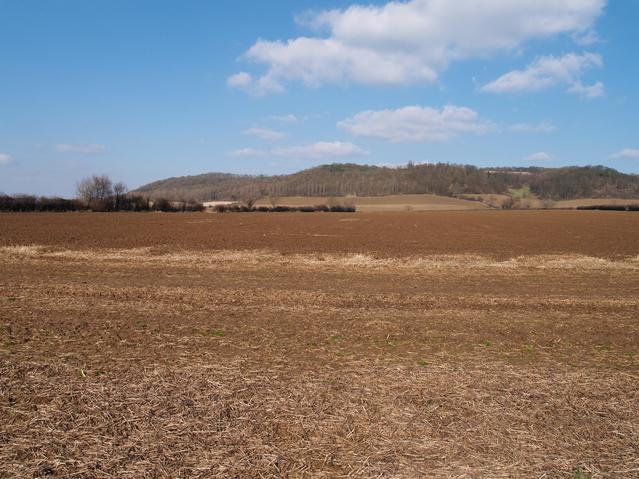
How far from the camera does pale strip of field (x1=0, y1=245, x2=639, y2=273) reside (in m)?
21.0

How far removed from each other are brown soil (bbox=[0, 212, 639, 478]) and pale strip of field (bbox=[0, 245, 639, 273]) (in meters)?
6.41

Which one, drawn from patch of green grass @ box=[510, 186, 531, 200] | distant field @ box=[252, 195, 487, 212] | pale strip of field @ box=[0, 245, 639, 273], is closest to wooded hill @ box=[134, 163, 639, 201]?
patch of green grass @ box=[510, 186, 531, 200]

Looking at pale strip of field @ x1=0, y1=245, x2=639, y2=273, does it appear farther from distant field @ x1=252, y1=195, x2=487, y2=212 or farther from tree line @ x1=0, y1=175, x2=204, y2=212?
distant field @ x1=252, y1=195, x2=487, y2=212

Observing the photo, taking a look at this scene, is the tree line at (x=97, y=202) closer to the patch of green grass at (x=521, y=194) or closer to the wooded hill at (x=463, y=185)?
the wooded hill at (x=463, y=185)

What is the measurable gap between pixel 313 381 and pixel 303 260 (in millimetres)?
17220

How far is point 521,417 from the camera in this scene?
17.4ft

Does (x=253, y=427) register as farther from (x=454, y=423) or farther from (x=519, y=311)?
(x=519, y=311)

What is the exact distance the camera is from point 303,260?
23453 millimetres

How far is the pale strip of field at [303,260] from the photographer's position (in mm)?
21016

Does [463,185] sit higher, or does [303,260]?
[463,185]

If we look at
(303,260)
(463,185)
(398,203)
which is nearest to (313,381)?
(303,260)

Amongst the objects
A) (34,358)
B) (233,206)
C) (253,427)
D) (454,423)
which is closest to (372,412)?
(454,423)

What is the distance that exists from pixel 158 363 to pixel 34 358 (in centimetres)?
205

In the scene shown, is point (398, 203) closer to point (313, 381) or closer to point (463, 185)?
point (463, 185)
